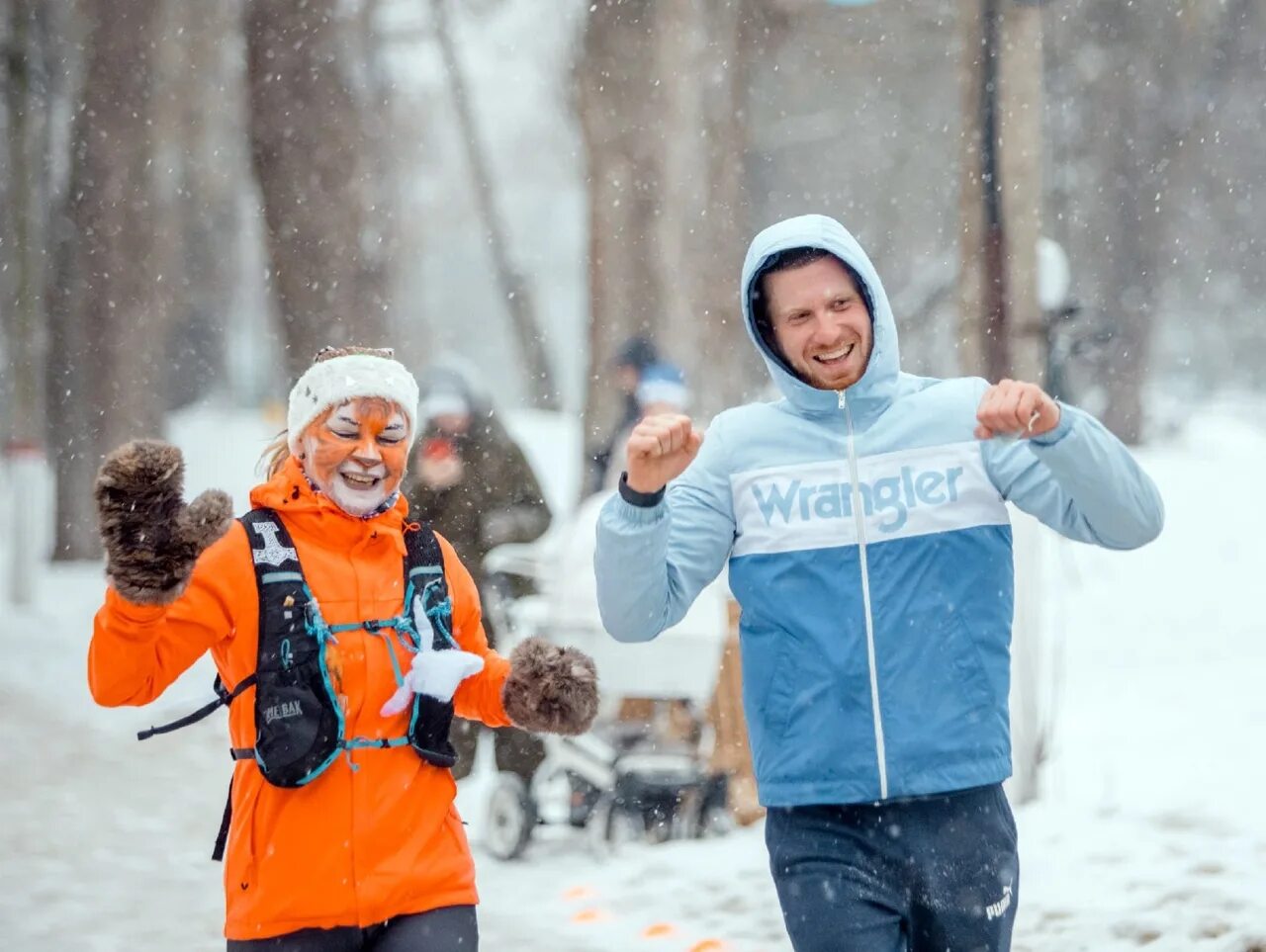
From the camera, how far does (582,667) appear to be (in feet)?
11.3

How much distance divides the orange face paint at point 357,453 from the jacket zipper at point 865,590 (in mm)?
864

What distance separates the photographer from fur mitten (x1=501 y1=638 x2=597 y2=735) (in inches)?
133

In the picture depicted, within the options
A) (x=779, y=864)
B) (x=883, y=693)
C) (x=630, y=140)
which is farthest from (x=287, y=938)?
(x=630, y=140)

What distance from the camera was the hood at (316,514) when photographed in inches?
132

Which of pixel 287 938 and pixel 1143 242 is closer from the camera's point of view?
pixel 287 938

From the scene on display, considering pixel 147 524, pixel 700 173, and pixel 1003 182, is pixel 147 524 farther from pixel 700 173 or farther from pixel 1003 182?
pixel 700 173

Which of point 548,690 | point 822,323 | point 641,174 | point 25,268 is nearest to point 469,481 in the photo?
point 641,174

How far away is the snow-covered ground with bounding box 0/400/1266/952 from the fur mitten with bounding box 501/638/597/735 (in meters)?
0.75

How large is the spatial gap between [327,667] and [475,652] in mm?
359

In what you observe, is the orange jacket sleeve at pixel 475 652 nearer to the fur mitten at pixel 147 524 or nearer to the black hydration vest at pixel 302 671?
the black hydration vest at pixel 302 671

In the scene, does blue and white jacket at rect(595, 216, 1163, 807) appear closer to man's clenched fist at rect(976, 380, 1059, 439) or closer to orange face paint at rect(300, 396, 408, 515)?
man's clenched fist at rect(976, 380, 1059, 439)

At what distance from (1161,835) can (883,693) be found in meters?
4.09

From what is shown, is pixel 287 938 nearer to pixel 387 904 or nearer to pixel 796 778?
pixel 387 904

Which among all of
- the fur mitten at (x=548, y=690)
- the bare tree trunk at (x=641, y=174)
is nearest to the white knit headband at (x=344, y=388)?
the fur mitten at (x=548, y=690)
